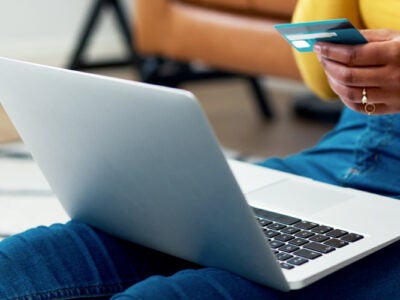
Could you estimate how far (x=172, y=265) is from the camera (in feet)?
2.71

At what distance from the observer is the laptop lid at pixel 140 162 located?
0.63m

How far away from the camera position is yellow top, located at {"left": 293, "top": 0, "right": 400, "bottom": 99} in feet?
3.04

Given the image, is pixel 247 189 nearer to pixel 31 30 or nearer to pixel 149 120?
pixel 149 120

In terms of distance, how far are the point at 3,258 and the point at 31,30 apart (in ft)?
7.85

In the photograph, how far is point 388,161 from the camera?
887mm

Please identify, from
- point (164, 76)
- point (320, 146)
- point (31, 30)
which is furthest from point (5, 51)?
point (320, 146)

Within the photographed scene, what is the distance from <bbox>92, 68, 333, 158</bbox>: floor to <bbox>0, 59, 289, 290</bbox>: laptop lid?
4.22 ft

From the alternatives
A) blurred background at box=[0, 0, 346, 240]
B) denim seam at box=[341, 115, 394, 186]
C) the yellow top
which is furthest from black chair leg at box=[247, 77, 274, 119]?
denim seam at box=[341, 115, 394, 186]

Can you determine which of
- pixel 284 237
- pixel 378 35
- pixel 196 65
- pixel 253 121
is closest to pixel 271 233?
pixel 284 237

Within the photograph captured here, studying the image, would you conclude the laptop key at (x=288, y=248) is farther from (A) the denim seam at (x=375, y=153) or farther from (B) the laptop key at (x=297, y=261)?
(A) the denim seam at (x=375, y=153)

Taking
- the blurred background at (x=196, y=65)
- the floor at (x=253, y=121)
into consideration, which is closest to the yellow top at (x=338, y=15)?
the blurred background at (x=196, y=65)

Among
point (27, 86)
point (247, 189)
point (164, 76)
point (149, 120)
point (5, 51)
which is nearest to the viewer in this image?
point (149, 120)

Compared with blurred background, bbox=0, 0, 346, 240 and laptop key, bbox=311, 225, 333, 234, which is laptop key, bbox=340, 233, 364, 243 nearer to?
laptop key, bbox=311, 225, 333, 234

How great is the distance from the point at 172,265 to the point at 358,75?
0.25 metres
